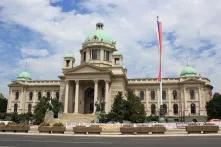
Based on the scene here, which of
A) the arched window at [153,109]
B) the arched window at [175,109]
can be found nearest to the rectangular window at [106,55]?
the arched window at [153,109]

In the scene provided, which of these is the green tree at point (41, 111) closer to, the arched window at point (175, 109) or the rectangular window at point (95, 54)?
the rectangular window at point (95, 54)

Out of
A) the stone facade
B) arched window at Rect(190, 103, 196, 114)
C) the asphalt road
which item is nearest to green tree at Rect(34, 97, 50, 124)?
the stone facade

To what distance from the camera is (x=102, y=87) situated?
90188 millimetres

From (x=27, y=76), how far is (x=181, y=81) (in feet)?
172

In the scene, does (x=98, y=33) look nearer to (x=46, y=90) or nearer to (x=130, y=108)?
(x=46, y=90)

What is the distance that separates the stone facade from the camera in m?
86.6

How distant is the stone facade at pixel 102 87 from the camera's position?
284ft

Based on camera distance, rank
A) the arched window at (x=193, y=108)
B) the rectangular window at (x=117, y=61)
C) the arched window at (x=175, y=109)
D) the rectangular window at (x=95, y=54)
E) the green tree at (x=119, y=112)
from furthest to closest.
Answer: the arched window at (x=175, y=109)
the rectangular window at (x=95, y=54)
the arched window at (x=193, y=108)
the rectangular window at (x=117, y=61)
the green tree at (x=119, y=112)

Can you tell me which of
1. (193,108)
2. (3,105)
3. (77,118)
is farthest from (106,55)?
(3,105)

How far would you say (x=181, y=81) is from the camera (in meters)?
97.8

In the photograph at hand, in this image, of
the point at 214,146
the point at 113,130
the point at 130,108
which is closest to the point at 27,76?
the point at 130,108

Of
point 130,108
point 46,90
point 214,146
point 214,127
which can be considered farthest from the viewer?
point 46,90

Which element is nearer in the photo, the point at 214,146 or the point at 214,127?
the point at 214,146

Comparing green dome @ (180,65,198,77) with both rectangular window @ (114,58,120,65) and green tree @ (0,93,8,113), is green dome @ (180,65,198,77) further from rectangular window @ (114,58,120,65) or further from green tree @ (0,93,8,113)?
green tree @ (0,93,8,113)
